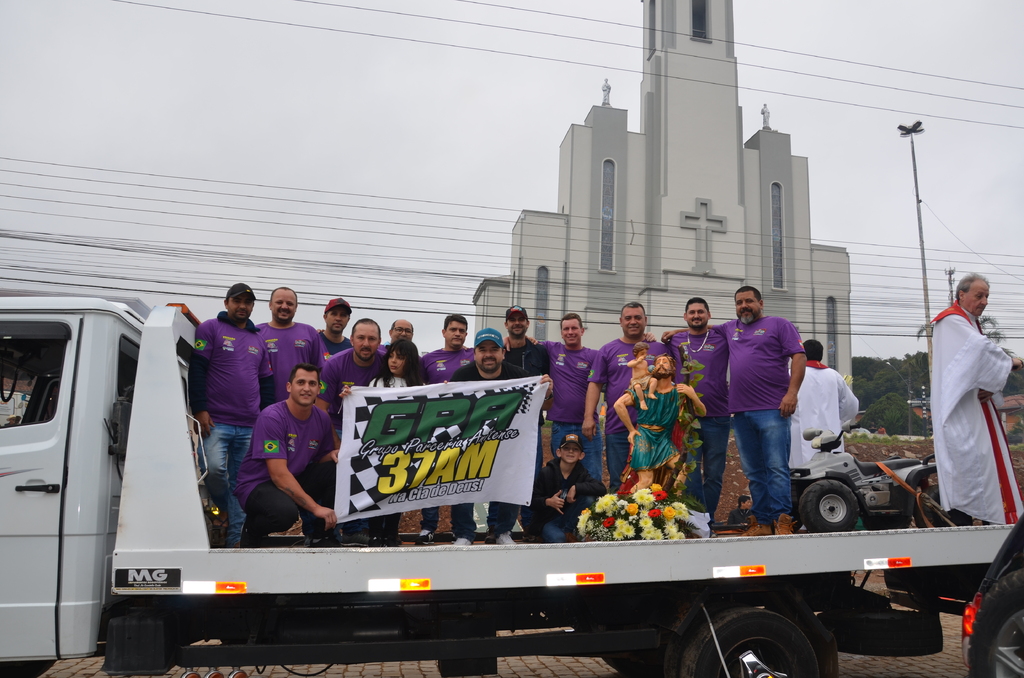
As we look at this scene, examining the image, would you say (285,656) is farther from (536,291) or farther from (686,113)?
(686,113)

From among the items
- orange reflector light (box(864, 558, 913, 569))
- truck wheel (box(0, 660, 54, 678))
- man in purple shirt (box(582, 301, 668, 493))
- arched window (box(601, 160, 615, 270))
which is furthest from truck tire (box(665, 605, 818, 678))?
arched window (box(601, 160, 615, 270))

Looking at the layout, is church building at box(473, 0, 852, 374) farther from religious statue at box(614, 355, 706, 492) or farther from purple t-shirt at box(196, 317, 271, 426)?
purple t-shirt at box(196, 317, 271, 426)

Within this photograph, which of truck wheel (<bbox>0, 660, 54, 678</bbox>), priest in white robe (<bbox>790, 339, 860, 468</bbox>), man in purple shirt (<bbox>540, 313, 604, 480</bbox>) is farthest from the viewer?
priest in white robe (<bbox>790, 339, 860, 468</bbox>)

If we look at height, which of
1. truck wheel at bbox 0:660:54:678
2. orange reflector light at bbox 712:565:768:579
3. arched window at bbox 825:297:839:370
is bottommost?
truck wheel at bbox 0:660:54:678

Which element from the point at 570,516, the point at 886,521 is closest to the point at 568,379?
the point at 570,516

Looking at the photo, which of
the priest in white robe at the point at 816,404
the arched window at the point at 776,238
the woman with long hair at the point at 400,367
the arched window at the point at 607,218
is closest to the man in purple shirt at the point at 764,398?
the priest in white robe at the point at 816,404

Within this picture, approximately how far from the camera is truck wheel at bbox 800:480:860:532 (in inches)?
288

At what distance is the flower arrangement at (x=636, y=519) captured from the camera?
480 centimetres

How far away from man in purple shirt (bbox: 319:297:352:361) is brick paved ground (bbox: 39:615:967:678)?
8.86ft

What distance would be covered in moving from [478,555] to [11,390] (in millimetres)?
2751

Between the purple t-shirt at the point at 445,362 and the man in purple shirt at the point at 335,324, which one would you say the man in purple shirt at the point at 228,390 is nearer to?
the man in purple shirt at the point at 335,324

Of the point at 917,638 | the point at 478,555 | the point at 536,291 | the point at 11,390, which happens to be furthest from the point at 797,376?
the point at 536,291

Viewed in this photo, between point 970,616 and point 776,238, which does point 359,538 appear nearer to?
point 970,616

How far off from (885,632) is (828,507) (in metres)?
2.53
